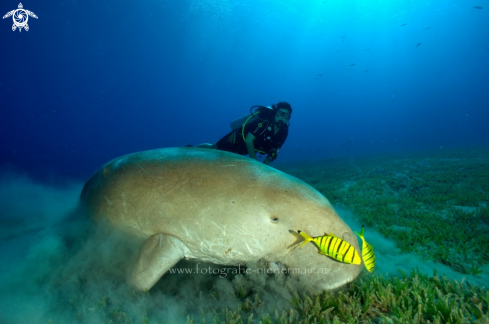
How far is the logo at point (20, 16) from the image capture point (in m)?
32.4

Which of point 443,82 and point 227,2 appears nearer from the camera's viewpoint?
point 227,2

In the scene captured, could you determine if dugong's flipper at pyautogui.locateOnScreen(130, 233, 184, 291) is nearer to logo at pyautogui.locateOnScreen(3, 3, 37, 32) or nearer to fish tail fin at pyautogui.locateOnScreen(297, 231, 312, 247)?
fish tail fin at pyautogui.locateOnScreen(297, 231, 312, 247)

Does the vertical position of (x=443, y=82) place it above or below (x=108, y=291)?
above

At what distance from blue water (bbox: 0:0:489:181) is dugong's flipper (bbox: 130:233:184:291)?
2954cm

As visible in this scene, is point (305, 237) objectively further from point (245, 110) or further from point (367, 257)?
point (245, 110)

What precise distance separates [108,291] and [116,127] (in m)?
142

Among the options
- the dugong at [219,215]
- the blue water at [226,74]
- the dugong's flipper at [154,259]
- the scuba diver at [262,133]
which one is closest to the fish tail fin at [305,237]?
the dugong at [219,215]

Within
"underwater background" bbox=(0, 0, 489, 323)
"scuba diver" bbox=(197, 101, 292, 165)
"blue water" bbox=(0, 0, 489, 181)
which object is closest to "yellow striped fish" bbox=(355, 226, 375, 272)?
"underwater background" bbox=(0, 0, 489, 323)

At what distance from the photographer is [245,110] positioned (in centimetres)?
15988

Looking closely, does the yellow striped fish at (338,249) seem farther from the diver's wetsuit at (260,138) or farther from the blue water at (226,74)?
the blue water at (226,74)

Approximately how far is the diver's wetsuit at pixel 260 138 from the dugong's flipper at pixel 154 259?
4.44 meters

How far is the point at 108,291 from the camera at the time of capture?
6.47ft

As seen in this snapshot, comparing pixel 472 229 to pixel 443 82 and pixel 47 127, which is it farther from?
pixel 443 82

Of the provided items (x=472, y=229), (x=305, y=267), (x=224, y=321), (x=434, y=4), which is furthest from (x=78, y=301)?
(x=434, y=4)
